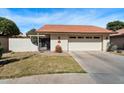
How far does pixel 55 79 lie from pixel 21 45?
51.4 feet

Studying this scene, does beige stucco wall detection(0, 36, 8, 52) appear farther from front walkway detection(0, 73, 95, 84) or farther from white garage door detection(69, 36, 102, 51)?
front walkway detection(0, 73, 95, 84)

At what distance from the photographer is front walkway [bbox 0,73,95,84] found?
678 cm

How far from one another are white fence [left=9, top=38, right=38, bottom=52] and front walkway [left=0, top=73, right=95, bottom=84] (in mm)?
14385

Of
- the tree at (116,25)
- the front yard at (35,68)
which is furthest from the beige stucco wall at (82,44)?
the tree at (116,25)

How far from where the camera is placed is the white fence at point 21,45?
21828mm

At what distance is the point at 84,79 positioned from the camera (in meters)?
7.17

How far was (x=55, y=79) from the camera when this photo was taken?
23.5 feet

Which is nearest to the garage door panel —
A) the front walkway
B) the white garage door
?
the white garage door

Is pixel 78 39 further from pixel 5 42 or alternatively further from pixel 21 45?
pixel 5 42

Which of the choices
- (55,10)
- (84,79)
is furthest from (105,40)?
(84,79)

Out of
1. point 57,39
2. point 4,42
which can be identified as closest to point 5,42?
point 4,42

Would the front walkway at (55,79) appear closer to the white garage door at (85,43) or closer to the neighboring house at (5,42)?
the white garage door at (85,43)
